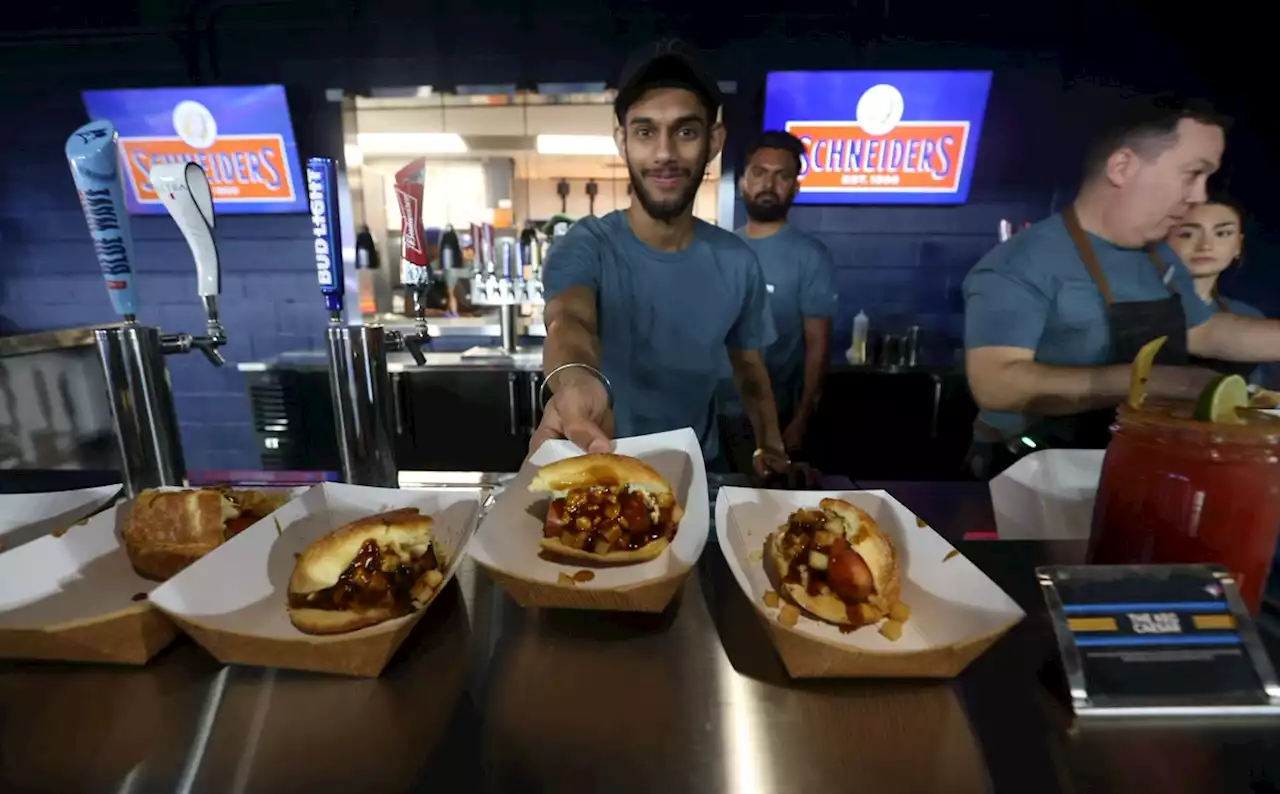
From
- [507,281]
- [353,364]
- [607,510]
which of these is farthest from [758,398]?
[507,281]

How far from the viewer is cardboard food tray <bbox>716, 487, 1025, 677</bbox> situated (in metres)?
0.69

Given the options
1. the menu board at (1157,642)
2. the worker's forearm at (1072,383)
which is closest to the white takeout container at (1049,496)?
the menu board at (1157,642)

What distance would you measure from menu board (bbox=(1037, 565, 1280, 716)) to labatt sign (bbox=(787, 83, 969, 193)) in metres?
3.66

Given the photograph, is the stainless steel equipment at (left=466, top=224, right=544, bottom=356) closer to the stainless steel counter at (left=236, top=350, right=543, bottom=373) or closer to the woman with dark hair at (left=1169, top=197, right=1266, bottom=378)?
the stainless steel counter at (left=236, top=350, right=543, bottom=373)

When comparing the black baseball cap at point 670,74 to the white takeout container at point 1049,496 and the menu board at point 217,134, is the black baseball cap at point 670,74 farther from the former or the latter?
the menu board at point 217,134

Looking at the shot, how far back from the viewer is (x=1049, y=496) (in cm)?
130

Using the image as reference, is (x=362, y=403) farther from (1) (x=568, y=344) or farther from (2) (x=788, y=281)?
(2) (x=788, y=281)

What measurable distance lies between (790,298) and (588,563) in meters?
2.99

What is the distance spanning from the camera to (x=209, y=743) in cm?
64

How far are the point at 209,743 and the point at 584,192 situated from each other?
565cm

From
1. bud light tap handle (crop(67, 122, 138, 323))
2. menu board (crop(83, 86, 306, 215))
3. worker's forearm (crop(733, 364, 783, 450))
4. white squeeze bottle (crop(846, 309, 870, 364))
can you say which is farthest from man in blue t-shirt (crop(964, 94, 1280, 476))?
menu board (crop(83, 86, 306, 215))

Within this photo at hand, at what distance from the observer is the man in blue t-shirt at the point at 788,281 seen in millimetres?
3668

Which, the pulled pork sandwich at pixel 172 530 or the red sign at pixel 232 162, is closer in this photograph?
the pulled pork sandwich at pixel 172 530

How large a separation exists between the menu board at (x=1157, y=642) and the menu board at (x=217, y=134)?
4.94 meters
